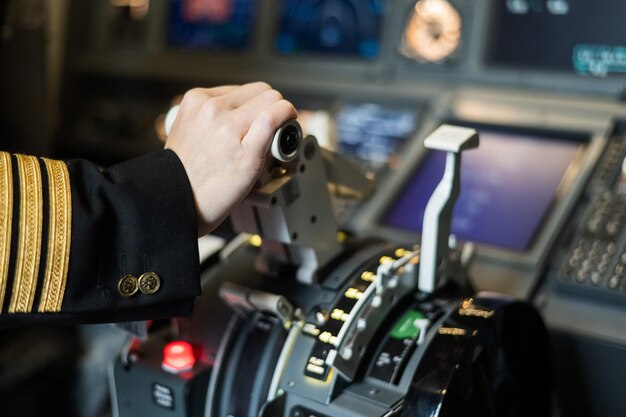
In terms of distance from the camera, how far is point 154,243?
3.23ft

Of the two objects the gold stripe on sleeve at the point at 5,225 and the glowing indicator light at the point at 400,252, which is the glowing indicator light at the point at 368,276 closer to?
the glowing indicator light at the point at 400,252

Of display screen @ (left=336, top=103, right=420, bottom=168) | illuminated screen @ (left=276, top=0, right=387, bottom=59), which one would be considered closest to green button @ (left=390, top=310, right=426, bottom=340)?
display screen @ (left=336, top=103, right=420, bottom=168)

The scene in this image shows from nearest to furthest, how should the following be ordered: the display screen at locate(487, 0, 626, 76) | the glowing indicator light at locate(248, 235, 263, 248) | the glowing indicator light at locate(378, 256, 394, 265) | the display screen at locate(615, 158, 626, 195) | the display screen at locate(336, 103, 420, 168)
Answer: the glowing indicator light at locate(378, 256, 394, 265) < the glowing indicator light at locate(248, 235, 263, 248) < the display screen at locate(615, 158, 626, 195) < the display screen at locate(487, 0, 626, 76) < the display screen at locate(336, 103, 420, 168)

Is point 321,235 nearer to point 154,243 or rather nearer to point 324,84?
point 154,243

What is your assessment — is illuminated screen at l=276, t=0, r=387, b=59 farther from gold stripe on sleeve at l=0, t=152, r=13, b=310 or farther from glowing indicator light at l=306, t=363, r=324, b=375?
gold stripe on sleeve at l=0, t=152, r=13, b=310

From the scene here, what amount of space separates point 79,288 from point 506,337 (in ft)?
2.11

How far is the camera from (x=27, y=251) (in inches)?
36.9

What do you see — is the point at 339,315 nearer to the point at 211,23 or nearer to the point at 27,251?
the point at 27,251

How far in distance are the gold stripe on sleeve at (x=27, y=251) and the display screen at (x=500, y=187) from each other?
1.03 m

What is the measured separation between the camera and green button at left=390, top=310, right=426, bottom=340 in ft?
3.82

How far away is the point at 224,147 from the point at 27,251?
0.86 feet

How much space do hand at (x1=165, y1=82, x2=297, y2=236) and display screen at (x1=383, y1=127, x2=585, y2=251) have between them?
34.0 inches

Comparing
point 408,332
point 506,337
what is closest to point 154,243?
point 408,332

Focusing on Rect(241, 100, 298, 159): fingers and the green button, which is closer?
Rect(241, 100, 298, 159): fingers
